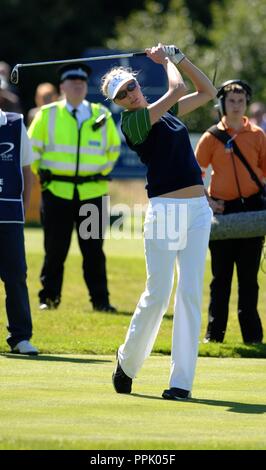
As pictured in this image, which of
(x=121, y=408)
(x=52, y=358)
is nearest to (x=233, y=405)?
(x=121, y=408)

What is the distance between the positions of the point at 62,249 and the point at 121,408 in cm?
630

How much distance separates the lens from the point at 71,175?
45.5 ft

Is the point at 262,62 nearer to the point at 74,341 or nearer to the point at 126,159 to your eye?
the point at 126,159

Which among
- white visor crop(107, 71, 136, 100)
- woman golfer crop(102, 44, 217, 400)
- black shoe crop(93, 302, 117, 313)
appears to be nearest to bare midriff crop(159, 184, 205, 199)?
woman golfer crop(102, 44, 217, 400)

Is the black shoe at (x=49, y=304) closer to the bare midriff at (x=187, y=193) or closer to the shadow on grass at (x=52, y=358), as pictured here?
the shadow on grass at (x=52, y=358)

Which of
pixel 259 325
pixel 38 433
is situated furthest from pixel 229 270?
pixel 38 433

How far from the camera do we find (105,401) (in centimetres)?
805

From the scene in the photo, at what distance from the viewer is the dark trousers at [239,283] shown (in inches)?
452

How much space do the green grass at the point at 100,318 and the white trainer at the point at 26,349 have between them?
0.65ft

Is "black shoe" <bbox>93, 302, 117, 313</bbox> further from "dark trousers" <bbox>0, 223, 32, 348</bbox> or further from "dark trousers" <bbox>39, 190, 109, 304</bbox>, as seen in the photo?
"dark trousers" <bbox>0, 223, 32, 348</bbox>

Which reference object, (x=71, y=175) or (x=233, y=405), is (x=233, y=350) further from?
(x=71, y=175)

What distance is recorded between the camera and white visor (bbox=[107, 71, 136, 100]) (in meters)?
8.24

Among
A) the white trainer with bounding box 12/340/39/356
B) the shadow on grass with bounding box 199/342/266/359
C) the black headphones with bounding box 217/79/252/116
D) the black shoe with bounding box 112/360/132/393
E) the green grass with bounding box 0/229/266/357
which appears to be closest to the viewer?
the black shoe with bounding box 112/360/132/393

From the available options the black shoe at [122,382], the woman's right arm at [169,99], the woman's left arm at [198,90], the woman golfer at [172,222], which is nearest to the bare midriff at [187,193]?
the woman golfer at [172,222]
